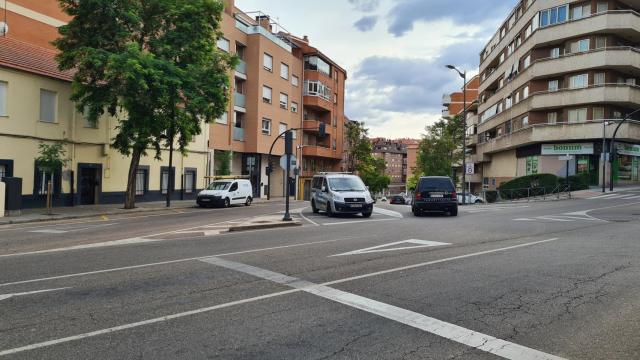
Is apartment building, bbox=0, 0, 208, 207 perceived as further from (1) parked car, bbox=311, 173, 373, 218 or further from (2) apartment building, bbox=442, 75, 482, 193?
(2) apartment building, bbox=442, 75, 482, 193

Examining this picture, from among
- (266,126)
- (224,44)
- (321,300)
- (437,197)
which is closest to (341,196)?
(437,197)

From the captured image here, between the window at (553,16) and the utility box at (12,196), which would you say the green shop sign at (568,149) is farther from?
the utility box at (12,196)

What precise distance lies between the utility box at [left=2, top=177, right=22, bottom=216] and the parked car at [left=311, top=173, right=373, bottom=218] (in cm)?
1220

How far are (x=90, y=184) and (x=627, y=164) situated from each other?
143ft

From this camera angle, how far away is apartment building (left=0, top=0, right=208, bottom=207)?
21.7 metres

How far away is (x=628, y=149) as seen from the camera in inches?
1662

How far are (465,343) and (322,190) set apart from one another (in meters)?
16.8

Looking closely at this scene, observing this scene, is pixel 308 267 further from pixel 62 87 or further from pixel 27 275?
pixel 62 87

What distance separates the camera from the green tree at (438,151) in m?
62.9

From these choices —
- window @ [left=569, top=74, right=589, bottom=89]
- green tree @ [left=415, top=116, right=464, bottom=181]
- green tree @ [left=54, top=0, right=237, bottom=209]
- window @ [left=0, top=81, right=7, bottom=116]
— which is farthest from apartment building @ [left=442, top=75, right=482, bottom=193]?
window @ [left=0, top=81, right=7, bottom=116]

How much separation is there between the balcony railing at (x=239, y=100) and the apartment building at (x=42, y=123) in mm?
14483

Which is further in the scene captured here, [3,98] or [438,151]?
[438,151]

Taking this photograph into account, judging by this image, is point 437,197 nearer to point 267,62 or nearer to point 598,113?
point 267,62

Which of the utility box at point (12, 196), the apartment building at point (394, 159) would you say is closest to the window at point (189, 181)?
the utility box at point (12, 196)
